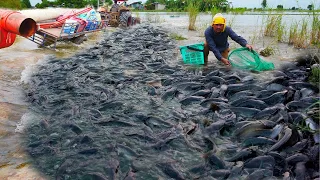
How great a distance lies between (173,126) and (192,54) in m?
4.87

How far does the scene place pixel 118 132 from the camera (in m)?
4.90

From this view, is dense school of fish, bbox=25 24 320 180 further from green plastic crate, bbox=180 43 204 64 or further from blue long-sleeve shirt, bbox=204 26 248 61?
green plastic crate, bbox=180 43 204 64

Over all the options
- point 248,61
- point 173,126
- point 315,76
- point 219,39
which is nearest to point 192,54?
point 219,39

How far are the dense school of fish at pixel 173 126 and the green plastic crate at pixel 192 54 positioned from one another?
1.22 metres

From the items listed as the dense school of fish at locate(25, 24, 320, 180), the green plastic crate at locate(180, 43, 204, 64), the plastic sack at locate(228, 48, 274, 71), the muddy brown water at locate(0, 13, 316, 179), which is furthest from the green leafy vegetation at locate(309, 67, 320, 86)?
the green plastic crate at locate(180, 43, 204, 64)

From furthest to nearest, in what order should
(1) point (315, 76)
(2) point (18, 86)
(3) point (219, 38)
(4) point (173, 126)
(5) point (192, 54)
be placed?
A: (5) point (192, 54) < (3) point (219, 38) < (2) point (18, 86) < (1) point (315, 76) < (4) point (173, 126)

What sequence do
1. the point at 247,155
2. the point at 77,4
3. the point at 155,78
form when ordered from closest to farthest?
the point at 247,155, the point at 155,78, the point at 77,4

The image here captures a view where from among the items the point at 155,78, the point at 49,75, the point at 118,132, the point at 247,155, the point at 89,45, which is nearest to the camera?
the point at 247,155

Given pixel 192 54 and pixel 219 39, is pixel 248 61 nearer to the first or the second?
pixel 219 39

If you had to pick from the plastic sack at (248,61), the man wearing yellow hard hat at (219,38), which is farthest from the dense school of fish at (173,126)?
the man wearing yellow hard hat at (219,38)

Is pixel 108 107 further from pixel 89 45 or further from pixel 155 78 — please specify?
pixel 89 45

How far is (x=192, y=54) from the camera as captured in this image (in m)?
9.44

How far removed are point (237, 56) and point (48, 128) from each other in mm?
5692

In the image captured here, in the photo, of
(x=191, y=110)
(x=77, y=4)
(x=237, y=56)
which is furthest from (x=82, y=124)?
(x=77, y=4)
